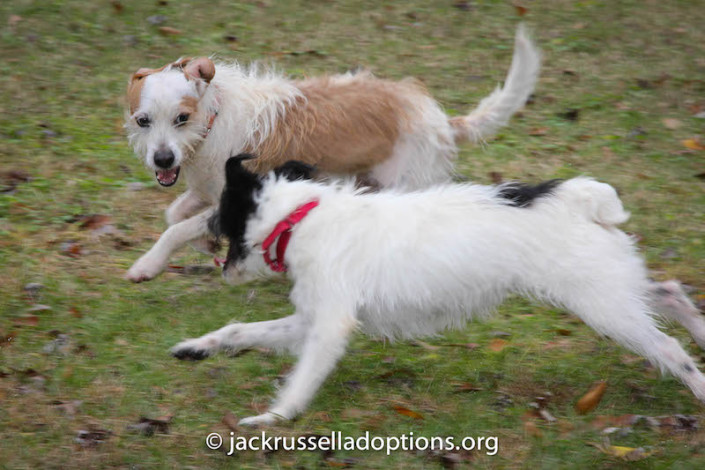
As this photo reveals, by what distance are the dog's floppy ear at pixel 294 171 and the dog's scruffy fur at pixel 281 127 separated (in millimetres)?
924

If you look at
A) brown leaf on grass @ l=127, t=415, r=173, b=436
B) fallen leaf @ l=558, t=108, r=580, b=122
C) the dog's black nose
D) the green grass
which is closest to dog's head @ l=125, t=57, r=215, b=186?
the dog's black nose

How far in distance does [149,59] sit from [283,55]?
1343 millimetres

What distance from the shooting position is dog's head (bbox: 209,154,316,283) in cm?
405

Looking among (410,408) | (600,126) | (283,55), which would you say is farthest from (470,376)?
(283,55)

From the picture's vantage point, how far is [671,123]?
25.0ft

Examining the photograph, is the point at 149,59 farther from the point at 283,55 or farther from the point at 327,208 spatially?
the point at 327,208

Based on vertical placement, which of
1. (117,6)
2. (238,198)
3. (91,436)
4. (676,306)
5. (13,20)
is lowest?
(91,436)

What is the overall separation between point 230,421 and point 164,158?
5.96 ft

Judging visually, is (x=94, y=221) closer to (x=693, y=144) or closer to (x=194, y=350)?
(x=194, y=350)

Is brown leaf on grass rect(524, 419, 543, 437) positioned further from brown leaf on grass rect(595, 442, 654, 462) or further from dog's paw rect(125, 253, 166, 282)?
dog's paw rect(125, 253, 166, 282)

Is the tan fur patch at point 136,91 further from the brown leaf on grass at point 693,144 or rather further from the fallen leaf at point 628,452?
the brown leaf on grass at point 693,144

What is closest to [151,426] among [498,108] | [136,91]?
[136,91]

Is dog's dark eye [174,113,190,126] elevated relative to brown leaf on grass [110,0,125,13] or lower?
lower

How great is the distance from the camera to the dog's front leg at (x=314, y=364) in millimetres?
3809
